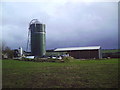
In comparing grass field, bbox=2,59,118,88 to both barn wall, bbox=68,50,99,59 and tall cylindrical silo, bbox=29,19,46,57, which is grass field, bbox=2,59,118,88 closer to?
tall cylindrical silo, bbox=29,19,46,57

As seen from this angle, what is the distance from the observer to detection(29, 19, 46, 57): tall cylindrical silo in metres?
38.6

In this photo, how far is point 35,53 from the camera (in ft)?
127

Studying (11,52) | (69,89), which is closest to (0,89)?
(69,89)

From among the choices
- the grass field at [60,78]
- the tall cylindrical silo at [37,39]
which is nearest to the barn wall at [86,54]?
the tall cylindrical silo at [37,39]

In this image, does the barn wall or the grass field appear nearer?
the grass field

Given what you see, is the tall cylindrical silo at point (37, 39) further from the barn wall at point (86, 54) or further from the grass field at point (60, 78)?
the grass field at point (60, 78)

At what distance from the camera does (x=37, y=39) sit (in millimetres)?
38562

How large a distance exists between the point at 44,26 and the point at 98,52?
21.1 metres

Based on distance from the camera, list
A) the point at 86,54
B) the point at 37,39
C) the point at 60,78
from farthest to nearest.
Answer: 1. the point at 86,54
2. the point at 37,39
3. the point at 60,78

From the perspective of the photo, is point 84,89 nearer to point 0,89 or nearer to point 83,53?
point 0,89

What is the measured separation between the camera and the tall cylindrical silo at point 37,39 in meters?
38.6

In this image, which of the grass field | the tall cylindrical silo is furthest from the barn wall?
the grass field

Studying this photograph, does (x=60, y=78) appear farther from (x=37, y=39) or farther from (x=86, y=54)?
(x=86, y=54)

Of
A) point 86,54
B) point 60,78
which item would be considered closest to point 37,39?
point 86,54
